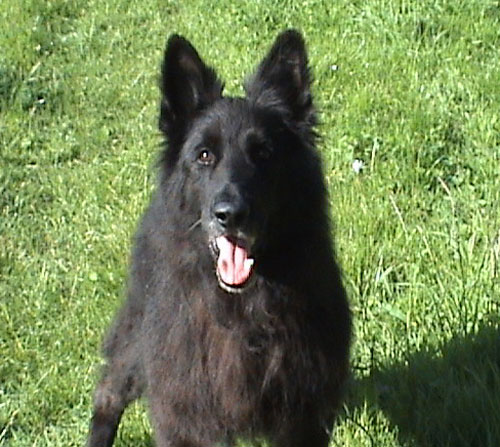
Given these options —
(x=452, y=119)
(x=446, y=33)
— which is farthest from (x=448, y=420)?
(x=446, y=33)

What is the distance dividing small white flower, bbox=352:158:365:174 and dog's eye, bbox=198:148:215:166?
2463mm

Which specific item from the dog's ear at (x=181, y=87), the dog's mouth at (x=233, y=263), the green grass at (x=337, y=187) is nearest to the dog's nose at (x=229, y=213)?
the dog's mouth at (x=233, y=263)

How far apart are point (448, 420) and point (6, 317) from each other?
8.45 ft

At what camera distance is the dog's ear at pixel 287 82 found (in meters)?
4.22

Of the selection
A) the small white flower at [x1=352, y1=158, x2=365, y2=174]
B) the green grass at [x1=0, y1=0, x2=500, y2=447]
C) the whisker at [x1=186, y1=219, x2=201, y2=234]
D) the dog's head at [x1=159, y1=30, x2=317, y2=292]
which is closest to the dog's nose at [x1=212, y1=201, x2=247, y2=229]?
the dog's head at [x1=159, y1=30, x2=317, y2=292]

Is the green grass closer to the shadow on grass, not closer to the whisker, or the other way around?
the shadow on grass

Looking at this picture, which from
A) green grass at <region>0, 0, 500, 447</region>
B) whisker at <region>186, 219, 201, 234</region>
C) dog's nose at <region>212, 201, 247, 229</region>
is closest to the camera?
dog's nose at <region>212, 201, 247, 229</region>

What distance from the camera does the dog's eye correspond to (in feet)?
13.2

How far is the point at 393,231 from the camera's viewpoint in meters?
5.72

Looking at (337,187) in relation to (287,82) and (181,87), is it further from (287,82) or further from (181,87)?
(181,87)

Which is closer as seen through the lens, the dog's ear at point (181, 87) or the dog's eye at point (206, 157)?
the dog's eye at point (206, 157)

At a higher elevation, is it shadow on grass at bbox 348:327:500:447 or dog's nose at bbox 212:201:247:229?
dog's nose at bbox 212:201:247:229

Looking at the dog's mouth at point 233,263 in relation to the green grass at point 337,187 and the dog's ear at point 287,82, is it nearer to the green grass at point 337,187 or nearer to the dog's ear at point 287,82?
the dog's ear at point 287,82

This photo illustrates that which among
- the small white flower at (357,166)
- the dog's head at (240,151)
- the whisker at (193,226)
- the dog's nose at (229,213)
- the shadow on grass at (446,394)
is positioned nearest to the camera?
the dog's nose at (229,213)
